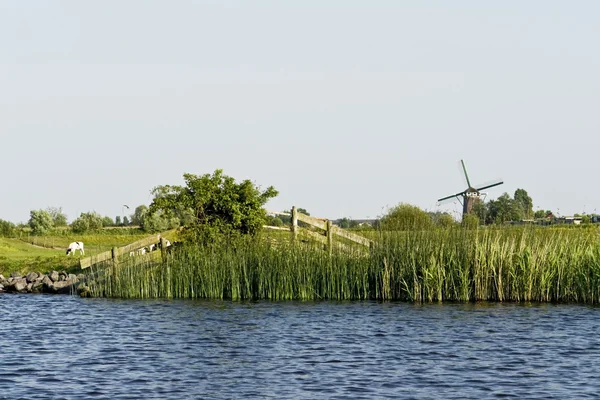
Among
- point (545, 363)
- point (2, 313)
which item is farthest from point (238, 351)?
point (2, 313)

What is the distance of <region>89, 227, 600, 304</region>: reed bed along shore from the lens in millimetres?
21656

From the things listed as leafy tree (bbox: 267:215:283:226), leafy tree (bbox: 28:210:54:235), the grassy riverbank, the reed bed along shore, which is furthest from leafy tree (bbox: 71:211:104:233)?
the reed bed along shore

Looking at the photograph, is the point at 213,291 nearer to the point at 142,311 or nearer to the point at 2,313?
the point at 142,311

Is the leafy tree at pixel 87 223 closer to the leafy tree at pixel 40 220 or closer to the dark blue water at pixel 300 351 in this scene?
the leafy tree at pixel 40 220

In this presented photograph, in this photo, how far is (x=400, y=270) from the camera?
22.2 metres

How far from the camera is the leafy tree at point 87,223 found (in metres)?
64.3

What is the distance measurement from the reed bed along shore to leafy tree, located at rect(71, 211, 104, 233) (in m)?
40.6

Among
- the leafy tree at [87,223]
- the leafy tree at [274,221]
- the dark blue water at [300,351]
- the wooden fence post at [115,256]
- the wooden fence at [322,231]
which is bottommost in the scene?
→ the dark blue water at [300,351]

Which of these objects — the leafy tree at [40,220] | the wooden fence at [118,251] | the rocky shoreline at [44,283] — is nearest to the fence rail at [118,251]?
the wooden fence at [118,251]

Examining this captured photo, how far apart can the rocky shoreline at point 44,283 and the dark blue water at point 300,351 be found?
465 centimetres

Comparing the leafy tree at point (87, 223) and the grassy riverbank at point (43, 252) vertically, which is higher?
the leafy tree at point (87, 223)

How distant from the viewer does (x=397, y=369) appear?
14281 mm

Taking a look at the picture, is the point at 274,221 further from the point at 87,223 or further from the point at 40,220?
the point at 40,220

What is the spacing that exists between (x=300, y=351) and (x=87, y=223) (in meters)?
52.5
